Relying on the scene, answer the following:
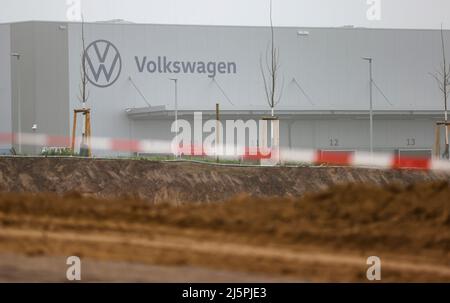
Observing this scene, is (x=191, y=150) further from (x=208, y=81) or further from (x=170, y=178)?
(x=170, y=178)

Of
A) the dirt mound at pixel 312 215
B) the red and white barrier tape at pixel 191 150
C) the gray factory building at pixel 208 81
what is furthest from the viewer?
the gray factory building at pixel 208 81

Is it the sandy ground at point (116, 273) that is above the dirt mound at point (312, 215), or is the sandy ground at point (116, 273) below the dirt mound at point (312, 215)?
below

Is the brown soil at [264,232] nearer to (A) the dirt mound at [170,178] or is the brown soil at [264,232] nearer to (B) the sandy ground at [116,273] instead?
(B) the sandy ground at [116,273]

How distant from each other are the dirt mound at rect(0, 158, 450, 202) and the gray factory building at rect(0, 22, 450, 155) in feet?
55.3

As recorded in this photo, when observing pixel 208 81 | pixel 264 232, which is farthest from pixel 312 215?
pixel 208 81

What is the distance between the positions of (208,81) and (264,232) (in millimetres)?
49590

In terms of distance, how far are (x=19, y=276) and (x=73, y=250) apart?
171 cm

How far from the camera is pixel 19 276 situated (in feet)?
43.2

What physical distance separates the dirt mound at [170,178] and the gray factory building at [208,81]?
1685cm

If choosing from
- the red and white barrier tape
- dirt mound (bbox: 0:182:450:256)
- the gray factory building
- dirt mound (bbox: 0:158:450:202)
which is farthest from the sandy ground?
the gray factory building

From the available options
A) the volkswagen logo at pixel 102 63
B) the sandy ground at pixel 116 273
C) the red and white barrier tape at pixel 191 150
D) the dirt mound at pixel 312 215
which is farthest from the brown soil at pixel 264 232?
the volkswagen logo at pixel 102 63

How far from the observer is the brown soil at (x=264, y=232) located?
14.1 m

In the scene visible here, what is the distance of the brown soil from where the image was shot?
14.1 m

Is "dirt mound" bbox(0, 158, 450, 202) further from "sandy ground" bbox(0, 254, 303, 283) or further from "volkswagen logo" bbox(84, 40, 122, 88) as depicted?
"sandy ground" bbox(0, 254, 303, 283)
